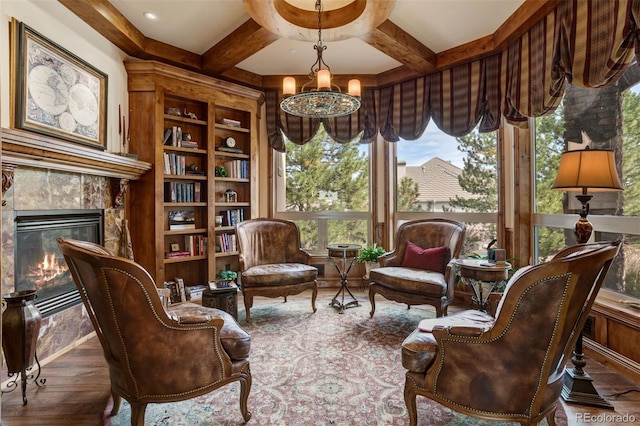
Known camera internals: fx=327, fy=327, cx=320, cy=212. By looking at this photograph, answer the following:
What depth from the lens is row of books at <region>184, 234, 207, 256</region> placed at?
13.0ft

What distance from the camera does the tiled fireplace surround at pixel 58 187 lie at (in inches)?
85.2

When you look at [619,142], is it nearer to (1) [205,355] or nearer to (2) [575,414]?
(2) [575,414]

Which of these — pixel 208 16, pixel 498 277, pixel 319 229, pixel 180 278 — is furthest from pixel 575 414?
pixel 208 16

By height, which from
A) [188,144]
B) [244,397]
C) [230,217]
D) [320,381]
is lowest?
[320,381]

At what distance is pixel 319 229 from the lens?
476cm

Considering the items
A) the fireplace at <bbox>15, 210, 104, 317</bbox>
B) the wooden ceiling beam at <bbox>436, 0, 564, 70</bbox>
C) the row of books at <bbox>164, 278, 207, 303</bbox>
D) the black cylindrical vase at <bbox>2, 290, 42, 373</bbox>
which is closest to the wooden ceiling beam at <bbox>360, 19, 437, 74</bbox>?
the wooden ceiling beam at <bbox>436, 0, 564, 70</bbox>

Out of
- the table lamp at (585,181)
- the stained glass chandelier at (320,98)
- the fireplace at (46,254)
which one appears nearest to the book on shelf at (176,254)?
the fireplace at (46,254)

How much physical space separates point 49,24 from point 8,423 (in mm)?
2739

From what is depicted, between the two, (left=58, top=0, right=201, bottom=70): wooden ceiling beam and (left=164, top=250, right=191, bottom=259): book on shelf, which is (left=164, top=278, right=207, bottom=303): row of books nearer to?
(left=164, top=250, right=191, bottom=259): book on shelf

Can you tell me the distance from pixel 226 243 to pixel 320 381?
98.7 inches

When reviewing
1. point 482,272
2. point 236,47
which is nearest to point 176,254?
point 236,47

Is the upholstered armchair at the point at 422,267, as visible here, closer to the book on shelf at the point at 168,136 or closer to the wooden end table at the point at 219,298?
the wooden end table at the point at 219,298

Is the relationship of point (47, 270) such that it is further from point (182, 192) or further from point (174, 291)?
point (182, 192)

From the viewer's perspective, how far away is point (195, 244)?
401cm
